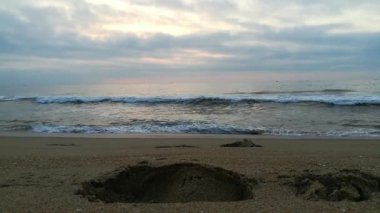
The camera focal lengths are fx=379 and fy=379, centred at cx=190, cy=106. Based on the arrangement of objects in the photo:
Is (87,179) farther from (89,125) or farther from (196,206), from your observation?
(89,125)

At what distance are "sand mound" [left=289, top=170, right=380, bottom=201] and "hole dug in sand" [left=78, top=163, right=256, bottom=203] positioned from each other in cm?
58

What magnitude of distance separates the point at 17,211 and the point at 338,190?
3.15 m

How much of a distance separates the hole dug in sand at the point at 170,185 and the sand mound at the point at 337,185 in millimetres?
577

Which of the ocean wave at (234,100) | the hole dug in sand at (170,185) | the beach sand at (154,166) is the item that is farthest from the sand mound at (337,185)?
the ocean wave at (234,100)

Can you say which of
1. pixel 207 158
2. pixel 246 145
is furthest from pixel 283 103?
pixel 207 158

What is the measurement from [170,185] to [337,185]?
1.88m

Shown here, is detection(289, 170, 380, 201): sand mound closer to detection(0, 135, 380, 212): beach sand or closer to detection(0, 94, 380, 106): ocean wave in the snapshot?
detection(0, 135, 380, 212): beach sand

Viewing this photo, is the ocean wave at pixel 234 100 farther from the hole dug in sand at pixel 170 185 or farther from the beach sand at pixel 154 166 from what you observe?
the hole dug in sand at pixel 170 185

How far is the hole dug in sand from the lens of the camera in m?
4.05

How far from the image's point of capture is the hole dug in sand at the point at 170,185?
13.3 ft

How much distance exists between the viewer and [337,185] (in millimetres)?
4230

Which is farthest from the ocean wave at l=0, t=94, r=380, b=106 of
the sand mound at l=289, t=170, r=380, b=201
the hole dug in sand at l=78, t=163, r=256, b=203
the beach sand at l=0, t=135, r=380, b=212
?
the hole dug in sand at l=78, t=163, r=256, b=203

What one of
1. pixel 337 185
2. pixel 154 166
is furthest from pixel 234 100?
pixel 337 185

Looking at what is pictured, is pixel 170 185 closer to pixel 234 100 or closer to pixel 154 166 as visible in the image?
pixel 154 166
